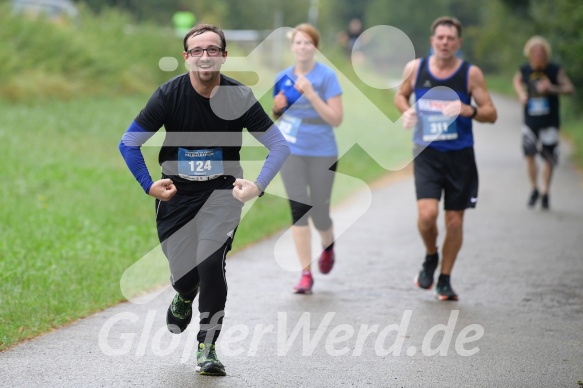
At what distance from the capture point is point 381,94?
39.7 meters

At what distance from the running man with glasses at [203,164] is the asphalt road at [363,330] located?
53cm

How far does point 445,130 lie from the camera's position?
8.26 m

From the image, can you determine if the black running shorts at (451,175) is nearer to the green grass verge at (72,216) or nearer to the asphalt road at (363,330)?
the asphalt road at (363,330)

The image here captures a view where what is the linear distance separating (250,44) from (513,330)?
2820 cm

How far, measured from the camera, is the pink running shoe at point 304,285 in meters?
Answer: 8.62

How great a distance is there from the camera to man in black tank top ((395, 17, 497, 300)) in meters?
8.22

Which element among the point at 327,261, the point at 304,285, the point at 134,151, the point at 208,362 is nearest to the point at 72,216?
the point at 327,261

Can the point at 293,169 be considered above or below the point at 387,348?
above

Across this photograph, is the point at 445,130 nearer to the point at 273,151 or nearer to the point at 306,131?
the point at 306,131

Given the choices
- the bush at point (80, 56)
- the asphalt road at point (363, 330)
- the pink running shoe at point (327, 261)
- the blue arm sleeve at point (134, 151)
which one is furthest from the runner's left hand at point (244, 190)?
the bush at point (80, 56)

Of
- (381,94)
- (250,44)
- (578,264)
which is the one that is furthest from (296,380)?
(381,94)

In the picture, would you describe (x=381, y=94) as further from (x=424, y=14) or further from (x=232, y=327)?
(x=424, y=14)

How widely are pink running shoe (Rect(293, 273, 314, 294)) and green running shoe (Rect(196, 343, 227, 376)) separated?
2.73 metres

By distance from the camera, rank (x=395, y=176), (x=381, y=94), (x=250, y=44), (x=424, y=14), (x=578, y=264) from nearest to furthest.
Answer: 1. (x=578, y=264)
2. (x=395, y=176)
3. (x=250, y=44)
4. (x=381, y=94)
5. (x=424, y=14)
